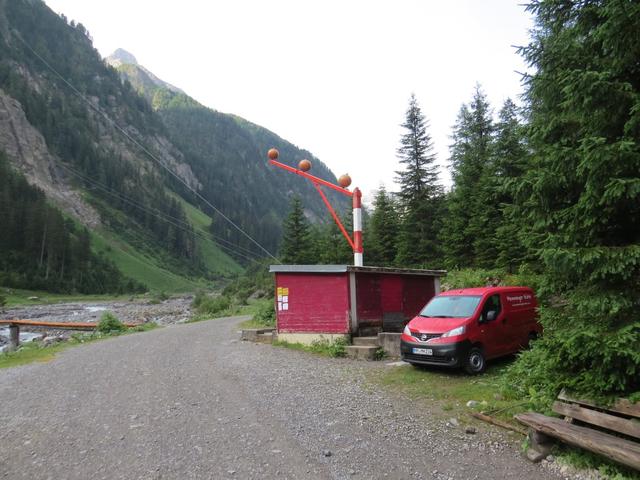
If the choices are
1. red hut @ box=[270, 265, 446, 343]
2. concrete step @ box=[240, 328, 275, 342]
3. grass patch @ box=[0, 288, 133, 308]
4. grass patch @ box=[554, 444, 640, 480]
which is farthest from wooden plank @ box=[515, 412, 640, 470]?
grass patch @ box=[0, 288, 133, 308]

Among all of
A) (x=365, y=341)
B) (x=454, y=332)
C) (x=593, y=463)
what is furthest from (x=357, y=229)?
(x=593, y=463)

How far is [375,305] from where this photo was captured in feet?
50.3

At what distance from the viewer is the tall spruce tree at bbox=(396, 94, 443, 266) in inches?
1404

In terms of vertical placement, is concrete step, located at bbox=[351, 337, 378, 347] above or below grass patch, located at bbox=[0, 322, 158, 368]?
above

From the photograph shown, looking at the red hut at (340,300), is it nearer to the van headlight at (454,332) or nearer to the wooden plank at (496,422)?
the van headlight at (454,332)

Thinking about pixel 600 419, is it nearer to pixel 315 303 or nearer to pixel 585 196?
pixel 585 196

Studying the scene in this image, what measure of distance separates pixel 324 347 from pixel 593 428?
9446 millimetres

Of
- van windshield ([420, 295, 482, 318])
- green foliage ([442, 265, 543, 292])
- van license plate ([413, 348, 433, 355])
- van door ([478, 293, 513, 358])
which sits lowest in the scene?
van license plate ([413, 348, 433, 355])

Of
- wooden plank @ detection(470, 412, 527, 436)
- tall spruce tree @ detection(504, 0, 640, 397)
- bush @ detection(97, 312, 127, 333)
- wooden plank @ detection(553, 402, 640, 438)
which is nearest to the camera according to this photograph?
wooden plank @ detection(553, 402, 640, 438)

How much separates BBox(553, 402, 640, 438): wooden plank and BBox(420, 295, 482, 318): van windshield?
4.91 meters

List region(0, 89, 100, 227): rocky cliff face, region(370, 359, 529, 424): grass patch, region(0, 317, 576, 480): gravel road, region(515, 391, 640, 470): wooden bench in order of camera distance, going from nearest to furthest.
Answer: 1. region(515, 391, 640, 470): wooden bench
2. region(0, 317, 576, 480): gravel road
3. region(370, 359, 529, 424): grass patch
4. region(0, 89, 100, 227): rocky cliff face

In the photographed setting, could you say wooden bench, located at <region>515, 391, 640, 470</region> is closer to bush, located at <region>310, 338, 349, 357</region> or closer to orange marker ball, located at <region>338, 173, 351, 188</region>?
bush, located at <region>310, 338, 349, 357</region>

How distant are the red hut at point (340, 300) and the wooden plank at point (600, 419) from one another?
907 cm

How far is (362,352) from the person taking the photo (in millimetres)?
12961
